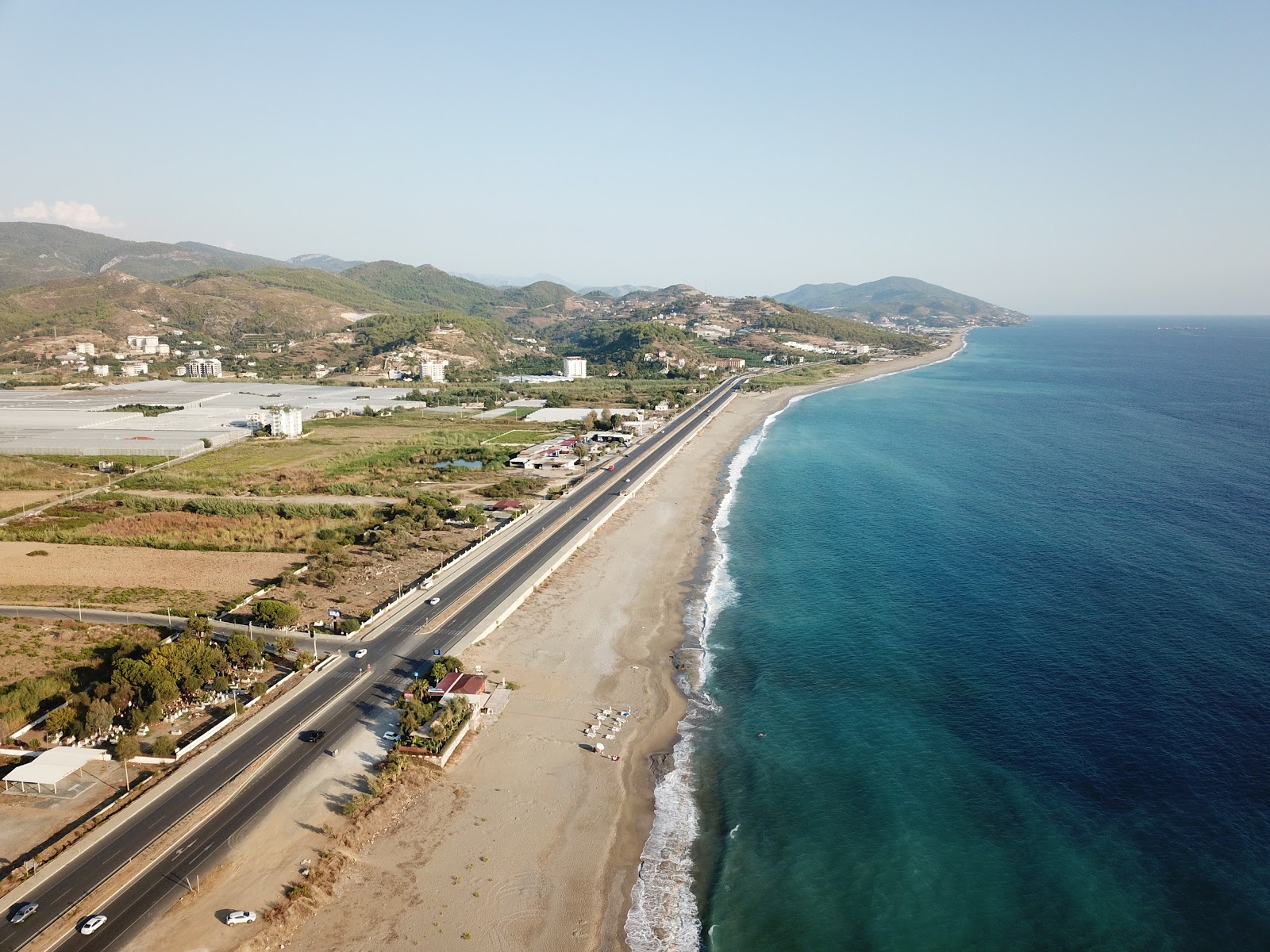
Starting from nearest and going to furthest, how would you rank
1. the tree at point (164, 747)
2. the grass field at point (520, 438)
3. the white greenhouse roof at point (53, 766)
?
the white greenhouse roof at point (53, 766) < the tree at point (164, 747) < the grass field at point (520, 438)

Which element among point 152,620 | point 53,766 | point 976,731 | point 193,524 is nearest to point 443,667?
point 53,766

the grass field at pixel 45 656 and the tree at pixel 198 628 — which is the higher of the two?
the tree at pixel 198 628

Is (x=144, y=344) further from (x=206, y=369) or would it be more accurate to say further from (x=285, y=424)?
(x=285, y=424)

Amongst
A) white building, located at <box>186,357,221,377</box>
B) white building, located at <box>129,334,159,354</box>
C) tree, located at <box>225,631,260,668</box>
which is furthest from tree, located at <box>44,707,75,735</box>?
white building, located at <box>129,334,159,354</box>

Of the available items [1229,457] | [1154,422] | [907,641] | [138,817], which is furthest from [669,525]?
[1154,422]

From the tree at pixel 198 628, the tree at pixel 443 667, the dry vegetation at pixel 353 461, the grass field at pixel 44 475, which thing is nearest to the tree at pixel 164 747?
the tree at pixel 198 628

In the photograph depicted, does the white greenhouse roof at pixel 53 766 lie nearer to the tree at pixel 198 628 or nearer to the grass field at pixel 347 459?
the tree at pixel 198 628

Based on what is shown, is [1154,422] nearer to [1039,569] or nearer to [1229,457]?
[1229,457]
